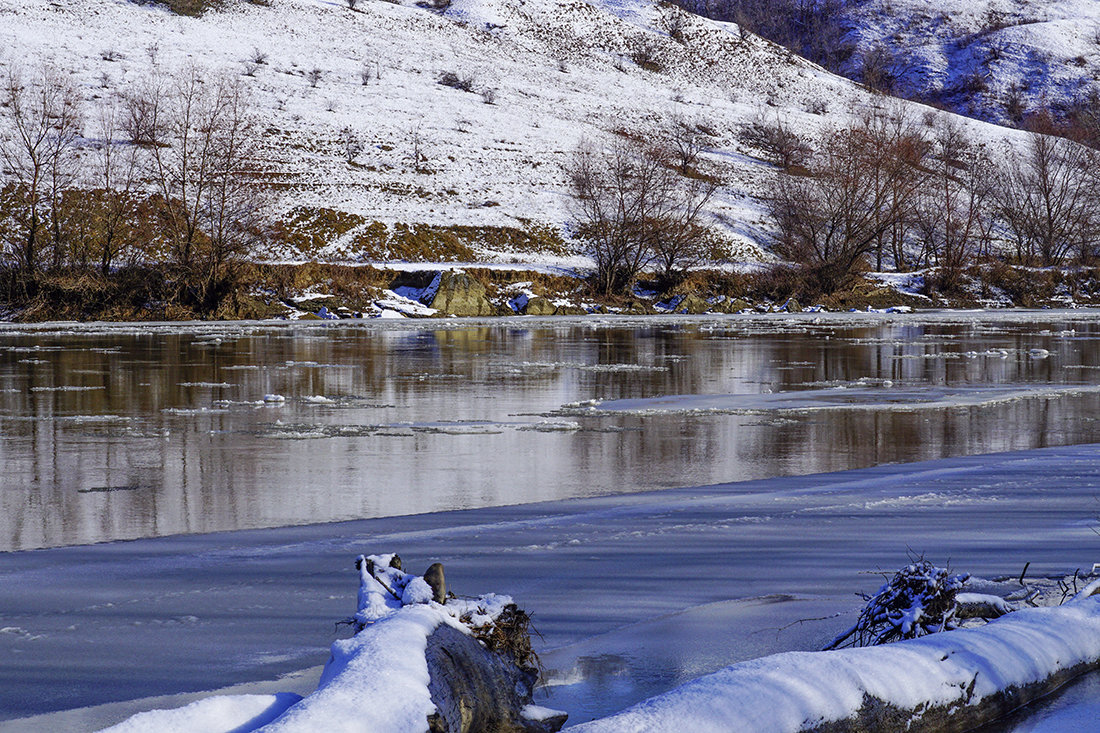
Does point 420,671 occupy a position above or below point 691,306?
below

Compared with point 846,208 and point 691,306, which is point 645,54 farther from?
point 691,306

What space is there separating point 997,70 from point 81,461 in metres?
146

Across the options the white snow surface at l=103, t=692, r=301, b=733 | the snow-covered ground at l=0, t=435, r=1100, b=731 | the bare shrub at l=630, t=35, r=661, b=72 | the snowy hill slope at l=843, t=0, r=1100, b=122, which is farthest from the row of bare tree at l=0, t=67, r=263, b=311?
the snowy hill slope at l=843, t=0, r=1100, b=122

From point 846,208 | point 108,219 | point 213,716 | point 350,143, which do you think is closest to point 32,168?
point 108,219

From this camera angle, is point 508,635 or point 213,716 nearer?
point 213,716

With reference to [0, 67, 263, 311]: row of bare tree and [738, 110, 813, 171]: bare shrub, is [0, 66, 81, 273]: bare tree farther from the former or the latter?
[738, 110, 813, 171]: bare shrub

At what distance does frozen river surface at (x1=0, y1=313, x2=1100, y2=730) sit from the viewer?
4230mm

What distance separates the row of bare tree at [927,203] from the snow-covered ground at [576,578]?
141ft

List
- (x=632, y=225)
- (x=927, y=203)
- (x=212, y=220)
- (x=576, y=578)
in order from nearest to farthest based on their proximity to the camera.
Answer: (x=576, y=578) → (x=212, y=220) → (x=632, y=225) → (x=927, y=203)

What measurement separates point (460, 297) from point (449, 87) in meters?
44.1

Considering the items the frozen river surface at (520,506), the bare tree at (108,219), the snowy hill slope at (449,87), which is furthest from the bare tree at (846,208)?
the frozen river surface at (520,506)

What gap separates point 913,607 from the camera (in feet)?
12.9

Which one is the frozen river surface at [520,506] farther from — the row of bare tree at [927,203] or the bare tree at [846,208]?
the row of bare tree at [927,203]

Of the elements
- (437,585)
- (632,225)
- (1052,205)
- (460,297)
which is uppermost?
(1052,205)
